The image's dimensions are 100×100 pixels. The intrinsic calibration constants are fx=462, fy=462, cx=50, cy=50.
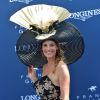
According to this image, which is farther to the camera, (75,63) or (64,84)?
(75,63)

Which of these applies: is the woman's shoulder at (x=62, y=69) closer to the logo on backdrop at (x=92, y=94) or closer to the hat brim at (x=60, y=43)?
the hat brim at (x=60, y=43)

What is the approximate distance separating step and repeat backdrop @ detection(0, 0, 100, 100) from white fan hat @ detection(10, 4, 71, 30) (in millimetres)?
368

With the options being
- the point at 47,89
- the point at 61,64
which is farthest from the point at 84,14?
the point at 47,89

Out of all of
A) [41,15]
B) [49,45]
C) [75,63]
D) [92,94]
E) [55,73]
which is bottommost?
[92,94]

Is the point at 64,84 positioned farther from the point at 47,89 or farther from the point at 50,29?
the point at 50,29

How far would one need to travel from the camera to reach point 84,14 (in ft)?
13.1

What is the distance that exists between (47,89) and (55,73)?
14 centimetres

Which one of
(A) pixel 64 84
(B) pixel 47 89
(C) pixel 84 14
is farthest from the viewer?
(C) pixel 84 14

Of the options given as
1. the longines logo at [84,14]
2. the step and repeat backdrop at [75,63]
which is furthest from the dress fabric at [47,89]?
the longines logo at [84,14]

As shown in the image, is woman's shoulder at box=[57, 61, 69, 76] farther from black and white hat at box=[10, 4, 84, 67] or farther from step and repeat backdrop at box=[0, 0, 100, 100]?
step and repeat backdrop at box=[0, 0, 100, 100]

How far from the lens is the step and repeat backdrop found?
3.98 metres

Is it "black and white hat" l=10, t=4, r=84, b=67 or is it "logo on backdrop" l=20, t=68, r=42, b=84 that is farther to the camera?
"logo on backdrop" l=20, t=68, r=42, b=84

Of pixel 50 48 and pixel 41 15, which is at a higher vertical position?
pixel 41 15

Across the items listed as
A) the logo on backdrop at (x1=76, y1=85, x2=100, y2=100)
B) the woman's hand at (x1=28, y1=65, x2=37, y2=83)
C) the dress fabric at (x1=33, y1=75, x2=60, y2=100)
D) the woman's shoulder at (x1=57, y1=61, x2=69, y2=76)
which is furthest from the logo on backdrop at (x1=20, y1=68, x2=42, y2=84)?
the woman's shoulder at (x1=57, y1=61, x2=69, y2=76)
